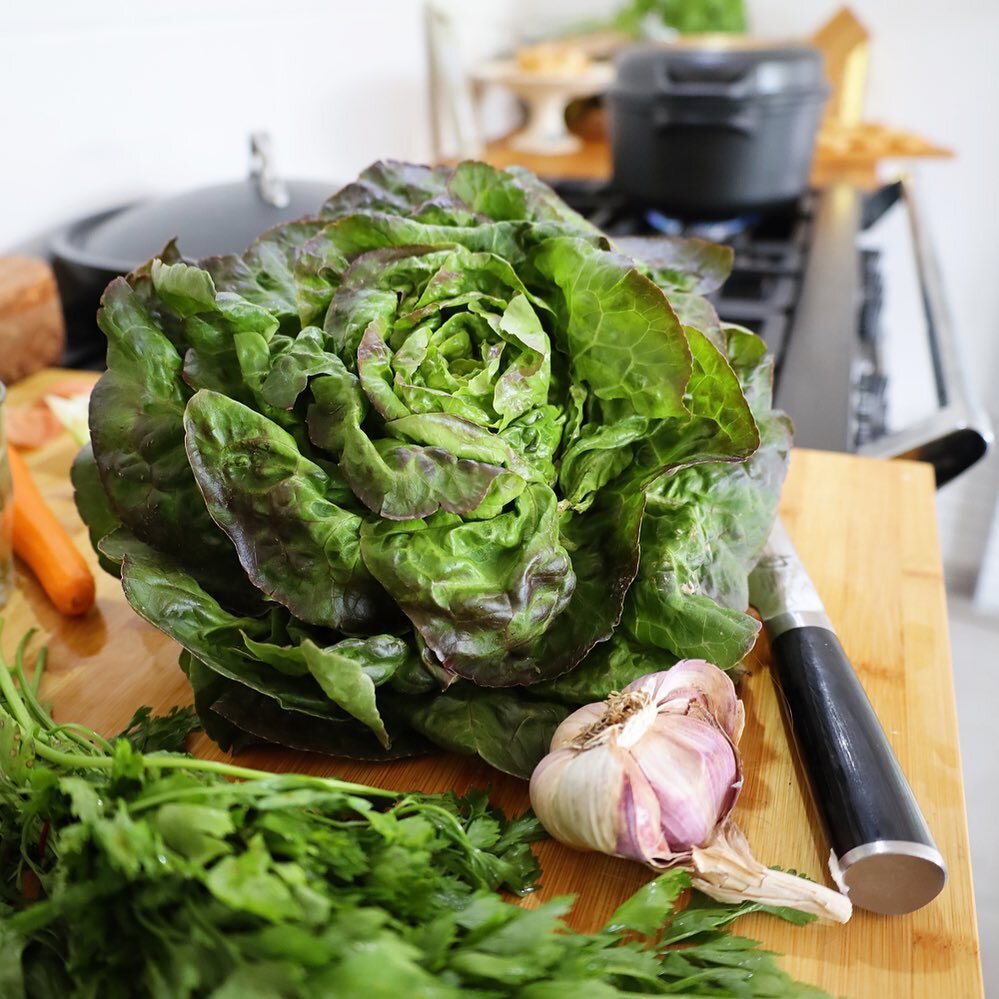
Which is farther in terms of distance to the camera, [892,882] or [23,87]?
[23,87]

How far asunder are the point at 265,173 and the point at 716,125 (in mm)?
845

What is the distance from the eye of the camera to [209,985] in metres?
0.46

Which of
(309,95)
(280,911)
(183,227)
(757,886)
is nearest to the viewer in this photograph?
(280,911)

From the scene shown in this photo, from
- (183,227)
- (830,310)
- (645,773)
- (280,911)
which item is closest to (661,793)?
(645,773)

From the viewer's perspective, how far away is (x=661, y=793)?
60cm

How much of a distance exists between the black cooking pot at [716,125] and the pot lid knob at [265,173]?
0.78 meters

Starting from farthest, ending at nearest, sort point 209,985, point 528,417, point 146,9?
point 146,9
point 528,417
point 209,985

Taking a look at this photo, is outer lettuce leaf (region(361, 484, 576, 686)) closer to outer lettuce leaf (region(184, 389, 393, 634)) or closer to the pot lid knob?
outer lettuce leaf (region(184, 389, 393, 634))

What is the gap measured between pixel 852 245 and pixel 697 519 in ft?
4.26

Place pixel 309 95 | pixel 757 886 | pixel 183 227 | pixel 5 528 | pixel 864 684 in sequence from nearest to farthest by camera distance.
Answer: pixel 757 886 → pixel 864 684 → pixel 5 528 → pixel 183 227 → pixel 309 95

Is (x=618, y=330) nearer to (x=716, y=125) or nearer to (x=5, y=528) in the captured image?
(x=5, y=528)

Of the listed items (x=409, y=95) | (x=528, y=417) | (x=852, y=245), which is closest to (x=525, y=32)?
(x=409, y=95)

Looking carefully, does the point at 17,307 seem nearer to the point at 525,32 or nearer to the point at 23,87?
the point at 23,87

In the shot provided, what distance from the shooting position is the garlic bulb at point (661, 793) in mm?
588
